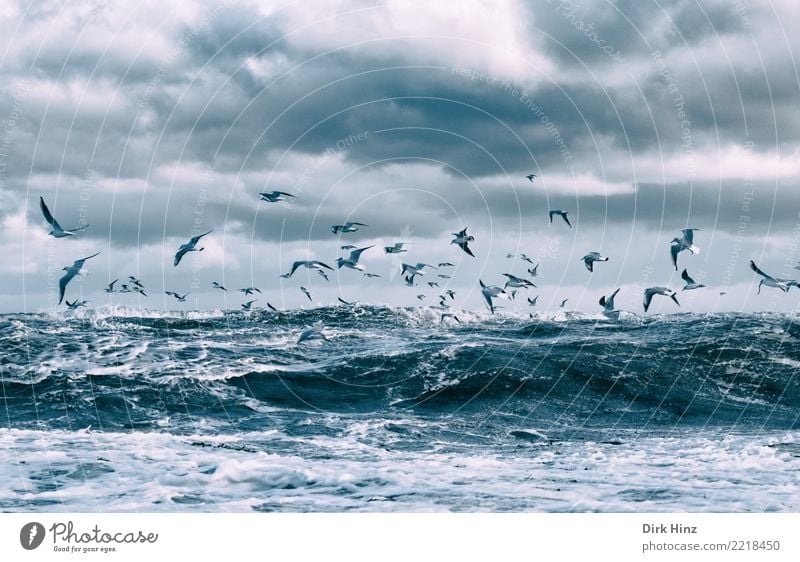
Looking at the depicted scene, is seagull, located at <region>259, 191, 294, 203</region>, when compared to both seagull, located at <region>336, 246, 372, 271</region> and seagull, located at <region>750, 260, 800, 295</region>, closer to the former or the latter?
seagull, located at <region>336, 246, 372, 271</region>

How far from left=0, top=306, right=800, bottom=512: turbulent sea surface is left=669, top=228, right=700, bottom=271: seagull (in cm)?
692

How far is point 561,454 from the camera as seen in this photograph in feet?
78.7

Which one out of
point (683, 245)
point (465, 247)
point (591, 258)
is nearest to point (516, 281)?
point (591, 258)

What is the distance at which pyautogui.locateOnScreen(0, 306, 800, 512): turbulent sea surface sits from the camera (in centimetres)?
1805

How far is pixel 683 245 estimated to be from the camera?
88.6 feet

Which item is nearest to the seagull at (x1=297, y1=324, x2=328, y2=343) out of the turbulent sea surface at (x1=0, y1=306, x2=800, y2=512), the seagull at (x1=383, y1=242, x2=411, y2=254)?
the turbulent sea surface at (x1=0, y1=306, x2=800, y2=512)

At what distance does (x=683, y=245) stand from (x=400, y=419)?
1321 cm

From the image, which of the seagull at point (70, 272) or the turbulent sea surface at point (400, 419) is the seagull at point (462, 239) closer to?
the turbulent sea surface at point (400, 419)

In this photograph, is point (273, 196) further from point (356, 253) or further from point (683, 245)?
point (683, 245)

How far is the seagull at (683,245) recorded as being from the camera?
26719 millimetres

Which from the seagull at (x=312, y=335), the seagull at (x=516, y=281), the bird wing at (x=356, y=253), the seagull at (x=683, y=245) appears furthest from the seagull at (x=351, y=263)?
the seagull at (x=312, y=335)

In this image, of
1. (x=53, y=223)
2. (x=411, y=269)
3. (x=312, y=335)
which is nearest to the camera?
(x=53, y=223)

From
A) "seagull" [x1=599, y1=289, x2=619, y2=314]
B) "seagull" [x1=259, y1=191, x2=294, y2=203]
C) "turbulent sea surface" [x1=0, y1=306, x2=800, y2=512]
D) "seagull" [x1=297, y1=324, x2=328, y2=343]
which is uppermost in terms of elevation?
"seagull" [x1=259, y1=191, x2=294, y2=203]
